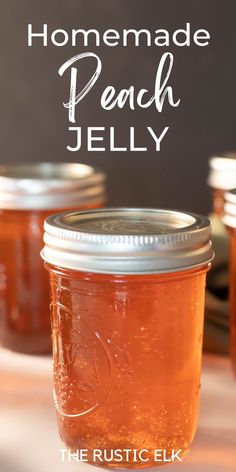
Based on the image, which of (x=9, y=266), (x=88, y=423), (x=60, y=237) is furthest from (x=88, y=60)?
(x=88, y=423)

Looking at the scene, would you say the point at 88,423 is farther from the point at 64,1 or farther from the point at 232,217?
the point at 64,1

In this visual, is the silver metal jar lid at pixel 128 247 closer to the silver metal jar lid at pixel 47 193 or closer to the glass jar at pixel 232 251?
the glass jar at pixel 232 251

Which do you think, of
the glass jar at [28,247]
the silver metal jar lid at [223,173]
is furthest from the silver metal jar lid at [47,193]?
the silver metal jar lid at [223,173]

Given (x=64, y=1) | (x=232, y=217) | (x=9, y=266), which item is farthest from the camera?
(x=64, y=1)

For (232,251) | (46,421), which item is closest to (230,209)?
(232,251)

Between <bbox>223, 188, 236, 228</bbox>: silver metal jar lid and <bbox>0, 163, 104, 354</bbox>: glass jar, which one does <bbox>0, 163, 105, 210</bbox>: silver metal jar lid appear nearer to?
<bbox>0, 163, 104, 354</bbox>: glass jar

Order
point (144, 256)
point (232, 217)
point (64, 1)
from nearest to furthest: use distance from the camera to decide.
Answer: point (144, 256), point (232, 217), point (64, 1)

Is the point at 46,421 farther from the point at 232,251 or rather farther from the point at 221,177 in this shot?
the point at 221,177
